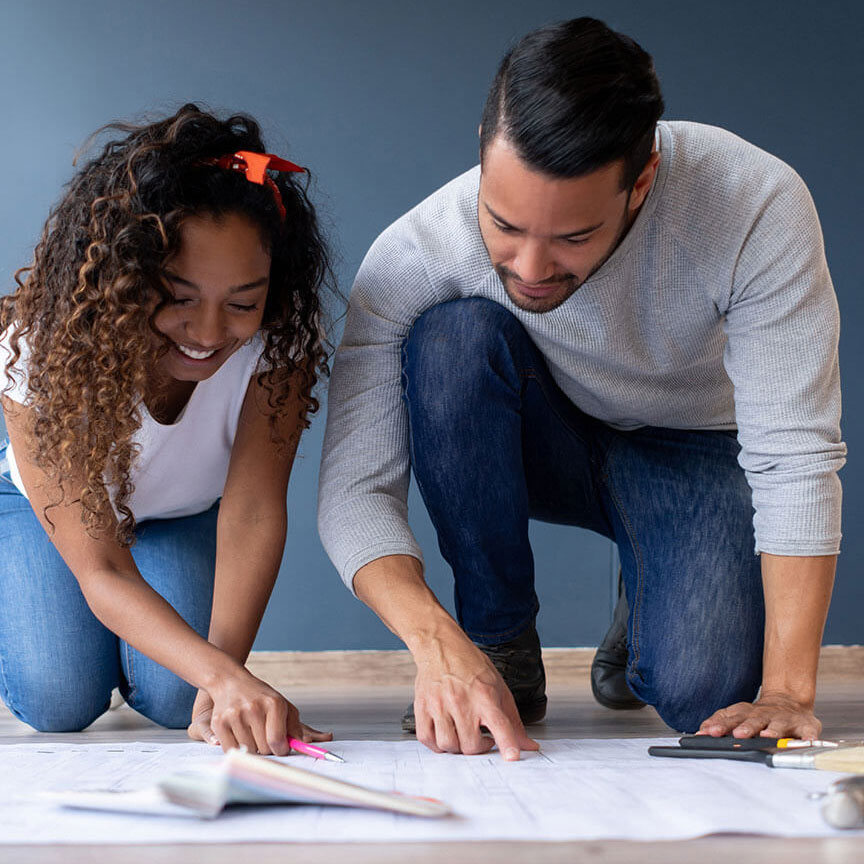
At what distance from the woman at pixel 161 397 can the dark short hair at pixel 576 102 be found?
0.30 meters

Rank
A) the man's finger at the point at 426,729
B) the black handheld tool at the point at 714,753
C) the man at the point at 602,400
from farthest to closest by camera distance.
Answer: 1. the man at the point at 602,400
2. the man's finger at the point at 426,729
3. the black handheld tool at the point at 714,753

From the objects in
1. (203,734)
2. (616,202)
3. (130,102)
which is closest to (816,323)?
(616,202)

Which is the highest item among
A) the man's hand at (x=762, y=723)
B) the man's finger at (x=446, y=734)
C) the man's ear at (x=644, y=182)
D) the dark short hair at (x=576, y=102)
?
the dark short hair at (x=576, y=102)

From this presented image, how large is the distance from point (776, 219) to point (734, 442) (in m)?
0.36

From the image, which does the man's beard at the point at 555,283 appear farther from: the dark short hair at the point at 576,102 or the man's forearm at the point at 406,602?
the man's forearm at the point at 406,602

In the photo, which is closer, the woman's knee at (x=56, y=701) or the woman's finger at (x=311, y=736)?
the woman's finger at (x=311, y=736)

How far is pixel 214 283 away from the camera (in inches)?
44.6

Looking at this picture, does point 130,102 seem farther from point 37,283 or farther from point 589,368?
point 589,368

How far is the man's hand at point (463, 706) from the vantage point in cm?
93

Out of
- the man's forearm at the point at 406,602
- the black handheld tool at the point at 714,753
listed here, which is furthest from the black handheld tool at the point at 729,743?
the man's forearm at the point at 406,602

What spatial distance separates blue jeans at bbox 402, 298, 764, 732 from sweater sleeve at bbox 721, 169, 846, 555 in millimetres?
144

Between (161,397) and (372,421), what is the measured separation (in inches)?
12.0

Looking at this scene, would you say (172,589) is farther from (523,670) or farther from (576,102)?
(576,102)

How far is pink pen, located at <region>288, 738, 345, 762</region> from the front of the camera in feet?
3.04
